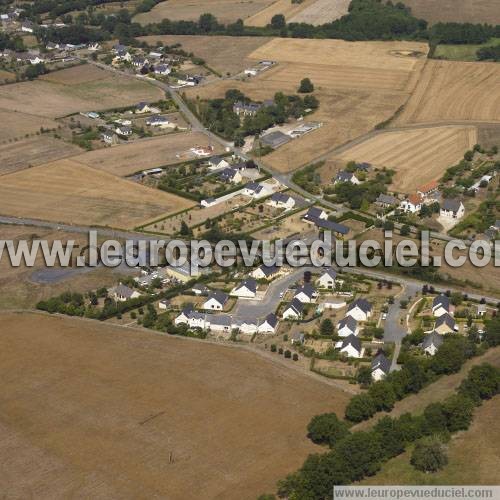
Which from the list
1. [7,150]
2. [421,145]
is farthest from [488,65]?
[7,150]

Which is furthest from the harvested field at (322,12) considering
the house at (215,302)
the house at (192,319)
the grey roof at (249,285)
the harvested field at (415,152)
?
the house at (192,319)

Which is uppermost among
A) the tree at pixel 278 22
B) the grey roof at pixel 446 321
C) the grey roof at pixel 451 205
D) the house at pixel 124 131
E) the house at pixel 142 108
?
the tree at pixel 278 22

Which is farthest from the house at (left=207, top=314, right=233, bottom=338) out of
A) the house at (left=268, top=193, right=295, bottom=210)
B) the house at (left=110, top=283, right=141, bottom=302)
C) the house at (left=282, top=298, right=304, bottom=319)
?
the house at (left=268, top=193, right=295, bottom=210)

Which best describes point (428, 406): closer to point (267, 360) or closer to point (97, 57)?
point (267, 360)

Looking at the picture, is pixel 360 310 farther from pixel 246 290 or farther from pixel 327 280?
pixel 246 290

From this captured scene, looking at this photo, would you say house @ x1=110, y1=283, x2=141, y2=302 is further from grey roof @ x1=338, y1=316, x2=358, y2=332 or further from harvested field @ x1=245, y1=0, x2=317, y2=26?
harvested field @ x1=245, y1=0, x2=317, y2=26

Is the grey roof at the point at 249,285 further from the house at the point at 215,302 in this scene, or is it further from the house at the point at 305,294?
the house at the point at 305,294
